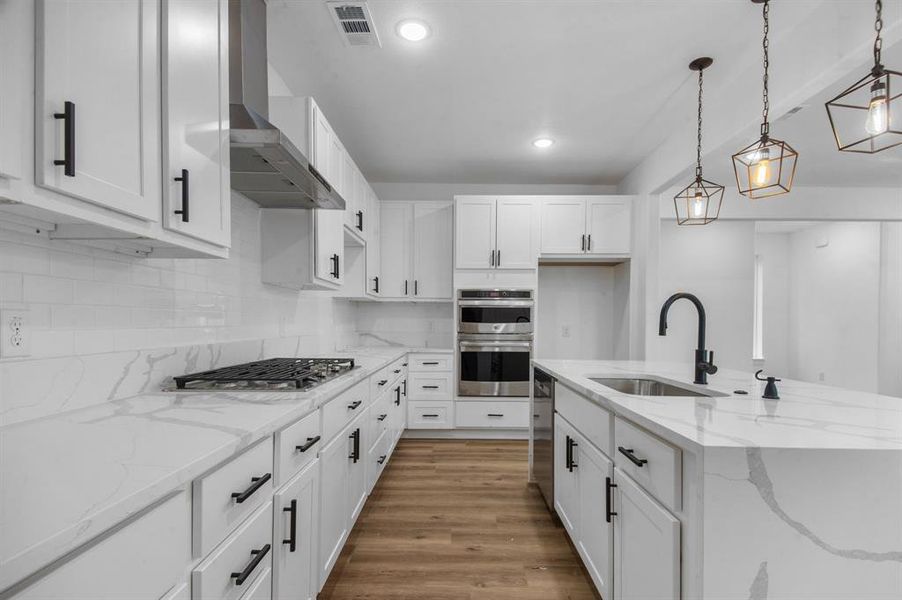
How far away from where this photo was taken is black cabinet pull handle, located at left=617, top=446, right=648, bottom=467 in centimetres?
133

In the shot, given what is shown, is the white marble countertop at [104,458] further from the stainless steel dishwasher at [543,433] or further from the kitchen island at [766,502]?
the stainless steel dishwasher at [543,433]

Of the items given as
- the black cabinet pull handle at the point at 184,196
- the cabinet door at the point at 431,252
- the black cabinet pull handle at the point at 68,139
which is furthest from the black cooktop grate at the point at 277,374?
the cabinet door at the point at 431,252

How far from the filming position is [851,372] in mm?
5980

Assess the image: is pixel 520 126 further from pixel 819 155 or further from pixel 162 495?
pixel 162 495

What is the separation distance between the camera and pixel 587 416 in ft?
6.27

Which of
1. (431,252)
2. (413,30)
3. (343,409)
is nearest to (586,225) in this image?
(431,252)

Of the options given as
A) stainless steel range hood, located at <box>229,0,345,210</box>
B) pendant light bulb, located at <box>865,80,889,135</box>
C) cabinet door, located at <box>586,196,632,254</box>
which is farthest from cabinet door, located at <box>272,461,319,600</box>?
cabinet door, located at <box>586,196,632,254</box>

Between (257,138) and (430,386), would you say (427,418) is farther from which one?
(257,138)

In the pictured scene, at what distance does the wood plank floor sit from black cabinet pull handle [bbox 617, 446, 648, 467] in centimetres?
88

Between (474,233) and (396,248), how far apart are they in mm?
853

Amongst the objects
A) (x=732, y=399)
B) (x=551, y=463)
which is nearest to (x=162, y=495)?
(x=732, y=399)

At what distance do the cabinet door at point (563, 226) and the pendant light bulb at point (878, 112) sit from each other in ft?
10.1

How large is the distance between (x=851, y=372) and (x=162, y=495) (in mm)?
7933

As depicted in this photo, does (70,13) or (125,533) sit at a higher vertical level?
(70,13)
